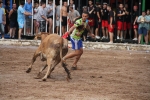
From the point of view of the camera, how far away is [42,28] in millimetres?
26266

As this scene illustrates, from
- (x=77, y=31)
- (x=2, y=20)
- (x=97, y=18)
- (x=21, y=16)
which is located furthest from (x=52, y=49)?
(x=2, y=20)

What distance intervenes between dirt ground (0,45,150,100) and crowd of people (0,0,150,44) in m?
3.68

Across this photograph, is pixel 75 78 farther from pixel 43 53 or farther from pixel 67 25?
pixel 67 25

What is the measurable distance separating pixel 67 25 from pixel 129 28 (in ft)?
9.13

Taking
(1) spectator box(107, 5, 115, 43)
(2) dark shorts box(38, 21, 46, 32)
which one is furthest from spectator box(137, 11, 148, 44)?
(2) dark shorts box(38, 21, 46, 32)

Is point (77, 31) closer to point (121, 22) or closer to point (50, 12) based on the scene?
point (121, 22)

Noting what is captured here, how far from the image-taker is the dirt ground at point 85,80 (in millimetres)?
11922

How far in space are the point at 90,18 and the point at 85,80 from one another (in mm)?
11108

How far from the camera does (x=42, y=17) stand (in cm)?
2594

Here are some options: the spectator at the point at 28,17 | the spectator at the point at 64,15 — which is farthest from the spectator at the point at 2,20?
the spectator at the point at 64,15

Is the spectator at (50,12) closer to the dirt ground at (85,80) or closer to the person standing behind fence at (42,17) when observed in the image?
the person standing behind fence at (42,17)

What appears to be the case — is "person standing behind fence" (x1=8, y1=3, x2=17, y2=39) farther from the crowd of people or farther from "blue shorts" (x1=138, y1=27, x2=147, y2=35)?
"blue shorts" (x1=138, y1=27, x2=147, y2=35)

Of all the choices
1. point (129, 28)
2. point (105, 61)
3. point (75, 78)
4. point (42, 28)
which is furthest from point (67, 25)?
point (75, 78)

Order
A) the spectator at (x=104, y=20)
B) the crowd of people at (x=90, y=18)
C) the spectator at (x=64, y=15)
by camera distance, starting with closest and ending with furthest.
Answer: the crowd of people at (x=90, y=18) → the spectator at (x=104, y=20) → the spectator at (x=64, y=15)
